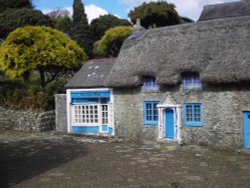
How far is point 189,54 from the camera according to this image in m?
15.0

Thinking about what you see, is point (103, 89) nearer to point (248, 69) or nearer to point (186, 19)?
point (248, 69)

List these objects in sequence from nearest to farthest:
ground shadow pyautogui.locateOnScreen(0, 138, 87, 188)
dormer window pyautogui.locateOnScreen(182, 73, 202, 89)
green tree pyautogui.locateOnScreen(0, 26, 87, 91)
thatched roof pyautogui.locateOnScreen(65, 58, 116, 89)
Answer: ground shadow pyautogui.locateOnScreen(0, 138, 87, 188) < dormer window pyautogui.locateOnScreen(182, 73, 202, 89) < thatched roof pyautogui.locateOnScreen(65, 58, 116, 89) < green tree pyautogui.locateOnScreen(0, 26, 87, 91)

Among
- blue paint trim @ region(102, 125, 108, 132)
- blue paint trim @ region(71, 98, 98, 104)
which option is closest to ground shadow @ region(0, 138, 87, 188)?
blue paint trim @ region(102, 125, 108, 132)

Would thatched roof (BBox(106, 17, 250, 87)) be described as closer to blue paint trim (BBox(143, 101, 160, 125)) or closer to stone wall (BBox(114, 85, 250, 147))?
stone wall (BBox(114, 85, 250, 147))

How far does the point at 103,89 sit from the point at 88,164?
7.13m

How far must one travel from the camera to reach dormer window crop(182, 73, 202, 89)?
1475 centimetres

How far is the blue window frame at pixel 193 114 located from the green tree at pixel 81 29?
94.2 feet

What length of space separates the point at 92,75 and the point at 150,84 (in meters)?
4.70

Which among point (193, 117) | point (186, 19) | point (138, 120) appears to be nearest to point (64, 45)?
point (138, 120)

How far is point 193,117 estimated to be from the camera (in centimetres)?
1498

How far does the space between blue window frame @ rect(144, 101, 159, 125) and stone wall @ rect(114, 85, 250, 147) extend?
8.6 inches

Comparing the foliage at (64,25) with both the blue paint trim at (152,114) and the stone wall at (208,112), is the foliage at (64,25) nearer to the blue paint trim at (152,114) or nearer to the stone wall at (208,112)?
the stone wall at (208,112)

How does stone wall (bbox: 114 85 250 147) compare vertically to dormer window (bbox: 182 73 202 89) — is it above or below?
below

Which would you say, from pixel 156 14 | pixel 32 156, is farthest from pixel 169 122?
pixel 156 14
